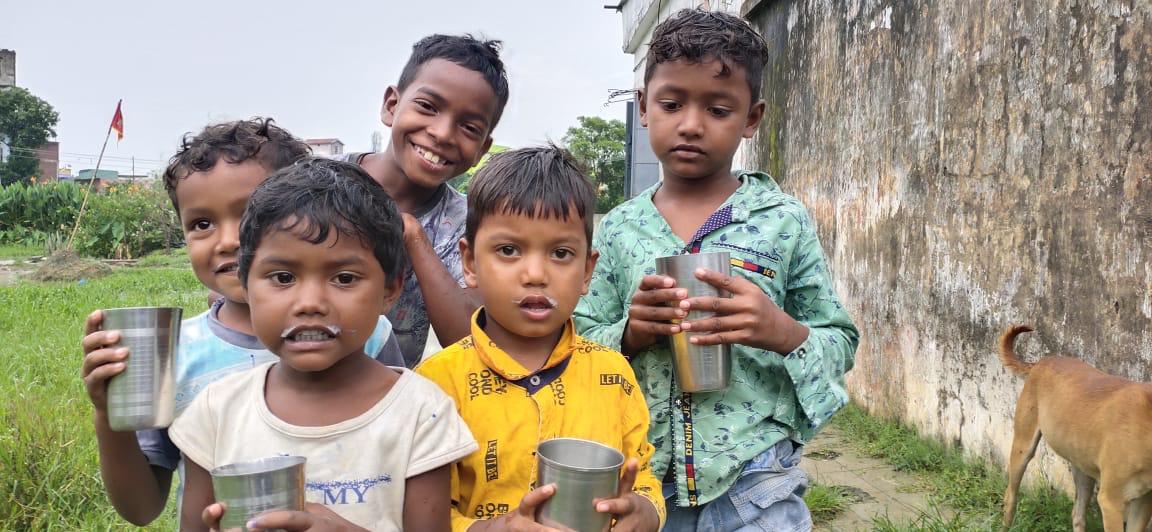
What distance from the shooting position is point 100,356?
144cm

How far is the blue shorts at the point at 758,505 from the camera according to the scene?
182 cm

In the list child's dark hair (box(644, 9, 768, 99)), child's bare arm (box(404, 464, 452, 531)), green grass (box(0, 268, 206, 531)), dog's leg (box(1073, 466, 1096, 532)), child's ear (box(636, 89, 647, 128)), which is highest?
child's dark hair (box(644, 9, 768, 99))

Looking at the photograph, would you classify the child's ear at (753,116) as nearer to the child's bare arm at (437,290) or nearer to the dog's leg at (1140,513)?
the child's bare arm at (437,290)

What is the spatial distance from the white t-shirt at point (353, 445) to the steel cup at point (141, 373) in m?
0.05

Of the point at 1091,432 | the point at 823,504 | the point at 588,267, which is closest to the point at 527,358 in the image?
the point at 588,267

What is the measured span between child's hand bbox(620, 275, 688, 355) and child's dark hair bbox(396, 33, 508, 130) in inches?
36.4

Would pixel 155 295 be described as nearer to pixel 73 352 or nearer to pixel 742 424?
pixel 73 352

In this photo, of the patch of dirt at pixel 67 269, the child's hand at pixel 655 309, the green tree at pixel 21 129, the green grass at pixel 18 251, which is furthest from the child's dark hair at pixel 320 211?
the green tree at pixel 21 129

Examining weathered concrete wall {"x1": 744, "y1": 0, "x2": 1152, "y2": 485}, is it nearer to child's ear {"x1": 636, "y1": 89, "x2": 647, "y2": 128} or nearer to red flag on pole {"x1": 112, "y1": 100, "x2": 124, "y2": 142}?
child's ear {"x1": 636, "y1": 89, "x2": 647, "y2": 128}

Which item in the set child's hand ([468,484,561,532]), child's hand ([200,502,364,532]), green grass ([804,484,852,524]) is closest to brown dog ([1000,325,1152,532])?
green grass ([804,484,852,524])

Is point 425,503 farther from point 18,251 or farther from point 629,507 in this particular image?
point 18,251

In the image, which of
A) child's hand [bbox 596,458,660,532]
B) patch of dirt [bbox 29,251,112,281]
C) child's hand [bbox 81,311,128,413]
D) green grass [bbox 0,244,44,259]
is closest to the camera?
child's hand [bbox 596,458,660,532]

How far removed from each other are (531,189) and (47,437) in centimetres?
317

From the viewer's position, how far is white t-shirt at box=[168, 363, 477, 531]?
1447mm
